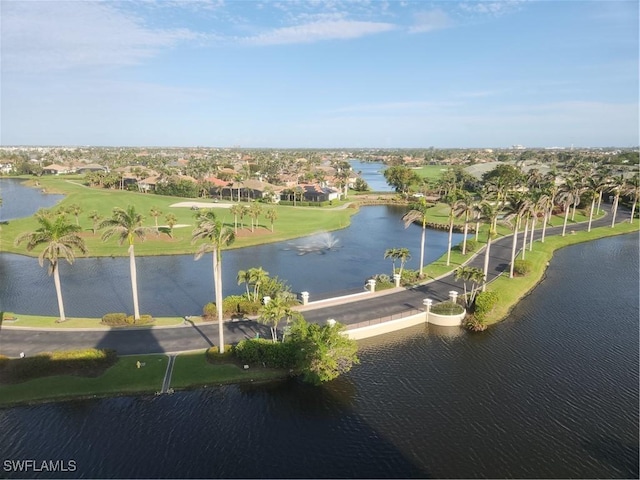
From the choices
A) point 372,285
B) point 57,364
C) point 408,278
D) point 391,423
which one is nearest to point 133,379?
point 57,364

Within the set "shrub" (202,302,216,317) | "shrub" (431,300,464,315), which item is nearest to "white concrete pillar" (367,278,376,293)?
"shrub" (431,300,464,315)

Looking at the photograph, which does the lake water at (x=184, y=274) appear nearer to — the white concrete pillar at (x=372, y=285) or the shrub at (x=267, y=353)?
the white concrete pillar at (x=372, y=285)

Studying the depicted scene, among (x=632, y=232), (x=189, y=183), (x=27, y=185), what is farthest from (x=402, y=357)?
(x=27, y=185)

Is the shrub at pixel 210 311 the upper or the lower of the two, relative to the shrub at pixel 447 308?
upper

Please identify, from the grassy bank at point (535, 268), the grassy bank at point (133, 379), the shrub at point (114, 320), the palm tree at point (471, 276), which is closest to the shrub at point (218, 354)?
the grassy bank at point (133, 379)

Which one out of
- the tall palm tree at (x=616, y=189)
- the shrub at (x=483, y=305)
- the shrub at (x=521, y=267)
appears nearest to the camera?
the shrub at (x=483, y=305)

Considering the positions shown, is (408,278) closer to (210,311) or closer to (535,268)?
(535,268)
